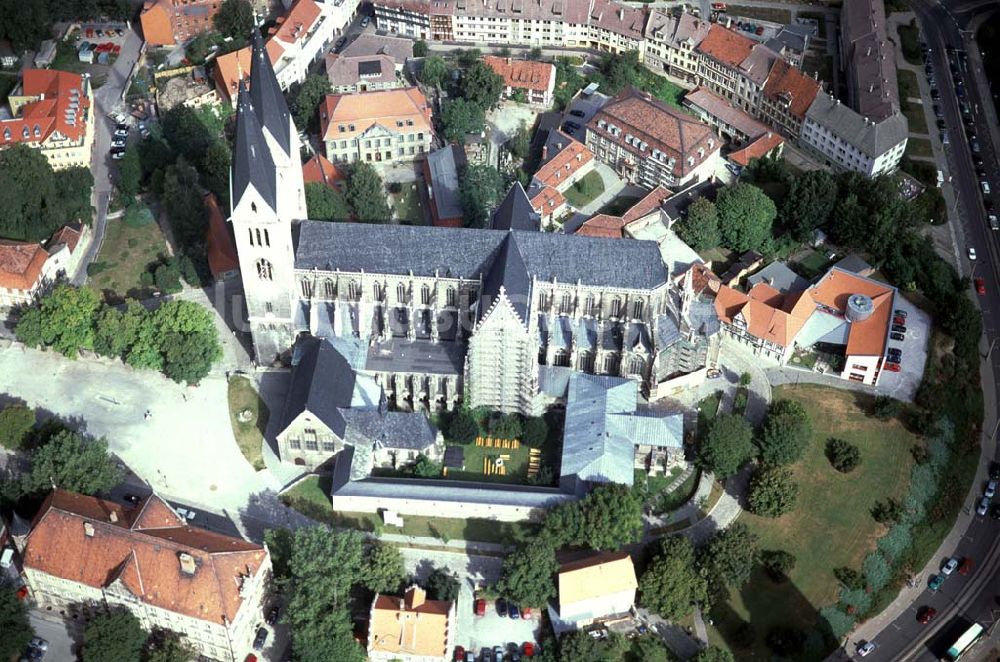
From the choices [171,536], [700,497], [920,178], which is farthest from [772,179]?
[171,536]

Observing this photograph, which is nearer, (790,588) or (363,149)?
(790,588)

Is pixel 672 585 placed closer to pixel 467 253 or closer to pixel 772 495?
pixel 772 495

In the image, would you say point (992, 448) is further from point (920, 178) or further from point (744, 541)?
point (920, 178)

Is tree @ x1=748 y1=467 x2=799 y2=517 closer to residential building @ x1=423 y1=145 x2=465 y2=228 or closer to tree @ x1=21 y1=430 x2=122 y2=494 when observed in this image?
residential building @ x1=423 y1=145 x2=465 y2=228

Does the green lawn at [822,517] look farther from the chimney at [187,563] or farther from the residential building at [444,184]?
the chimney at [187,563]

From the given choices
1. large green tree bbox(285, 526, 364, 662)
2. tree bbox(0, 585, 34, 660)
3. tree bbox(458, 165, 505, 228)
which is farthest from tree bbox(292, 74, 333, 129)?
tree bbox(0, 585, 34, 660)

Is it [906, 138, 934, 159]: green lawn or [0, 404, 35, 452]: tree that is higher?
[906, 138, 934, 159]: green lawn

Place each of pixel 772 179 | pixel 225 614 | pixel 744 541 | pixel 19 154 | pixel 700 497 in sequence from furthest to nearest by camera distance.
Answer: pixel 772 179, pixel 19 154, pixel 700 497, pixel 744 541, pixel 225 614
